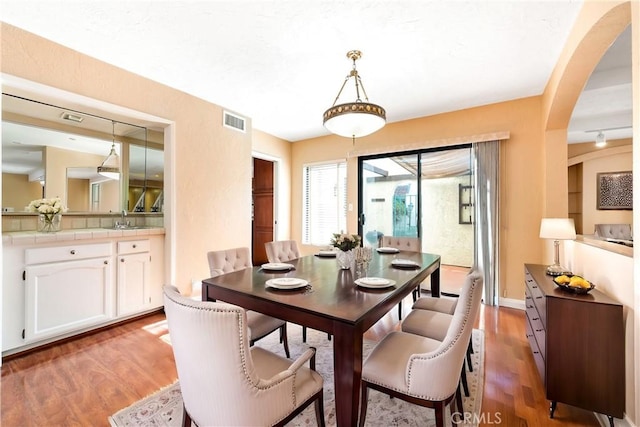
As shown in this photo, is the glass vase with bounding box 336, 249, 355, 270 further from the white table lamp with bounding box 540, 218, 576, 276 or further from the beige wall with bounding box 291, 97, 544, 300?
the beige wall with bounding box 291, 97, 544, 300

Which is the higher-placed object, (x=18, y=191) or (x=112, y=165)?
(x=112, y=165)

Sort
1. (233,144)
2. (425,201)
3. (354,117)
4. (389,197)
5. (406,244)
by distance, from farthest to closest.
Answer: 1. (389,197)
2. (425,201)
3. (233,144)
4. (406,244)
5. (354,117)

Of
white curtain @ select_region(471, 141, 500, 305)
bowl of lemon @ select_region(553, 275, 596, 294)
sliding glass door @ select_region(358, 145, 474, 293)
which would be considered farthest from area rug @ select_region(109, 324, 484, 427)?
sliding glass door @ select_region(358, 145, 474, 293)

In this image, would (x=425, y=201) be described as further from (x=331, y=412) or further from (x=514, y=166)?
(x=331, y=412)

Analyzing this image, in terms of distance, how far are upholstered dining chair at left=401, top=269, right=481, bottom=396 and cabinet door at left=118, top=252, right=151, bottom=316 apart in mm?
2765

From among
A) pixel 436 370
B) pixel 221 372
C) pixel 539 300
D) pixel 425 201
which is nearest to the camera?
pixel 221 372

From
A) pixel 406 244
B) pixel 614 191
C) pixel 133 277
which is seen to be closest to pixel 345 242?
pixel 406 244

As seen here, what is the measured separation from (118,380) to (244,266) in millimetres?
1158

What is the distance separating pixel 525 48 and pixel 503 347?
2658 millimetres

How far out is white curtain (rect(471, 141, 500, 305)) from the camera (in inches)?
138

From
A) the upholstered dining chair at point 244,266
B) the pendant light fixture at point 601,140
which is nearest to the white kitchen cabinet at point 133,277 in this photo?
the upholstered dining chair at point 244,266

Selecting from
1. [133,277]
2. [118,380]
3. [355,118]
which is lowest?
[118,380]

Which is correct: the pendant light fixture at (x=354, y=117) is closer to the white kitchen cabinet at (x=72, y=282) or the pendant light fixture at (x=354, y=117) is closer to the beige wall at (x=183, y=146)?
the beige wall at (x=183, y=146)

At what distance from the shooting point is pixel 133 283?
293cm
